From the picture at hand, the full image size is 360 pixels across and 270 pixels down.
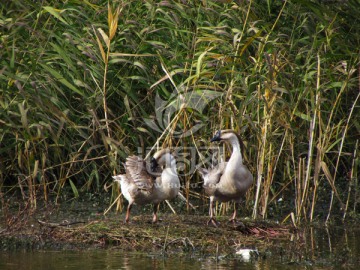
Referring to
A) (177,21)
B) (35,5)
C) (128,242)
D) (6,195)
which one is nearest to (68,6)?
(35,5)

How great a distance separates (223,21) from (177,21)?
1.93 feet

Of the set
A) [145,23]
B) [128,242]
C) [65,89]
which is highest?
[145,23]

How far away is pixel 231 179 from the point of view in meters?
9.30

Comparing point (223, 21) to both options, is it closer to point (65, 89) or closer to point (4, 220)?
point (65, 89)

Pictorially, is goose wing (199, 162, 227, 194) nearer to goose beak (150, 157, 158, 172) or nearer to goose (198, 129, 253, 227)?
goose (198, 129, 253, 227)

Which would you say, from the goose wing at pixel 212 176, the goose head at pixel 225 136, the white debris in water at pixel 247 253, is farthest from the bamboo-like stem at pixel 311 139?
the white debris in water at pixel 247 253

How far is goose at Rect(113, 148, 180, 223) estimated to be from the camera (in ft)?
30.5

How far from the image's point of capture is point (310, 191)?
10.1 metres

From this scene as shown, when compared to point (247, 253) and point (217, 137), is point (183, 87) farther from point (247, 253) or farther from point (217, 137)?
point (247, 253)

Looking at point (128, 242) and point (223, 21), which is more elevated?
point (223, 21)
